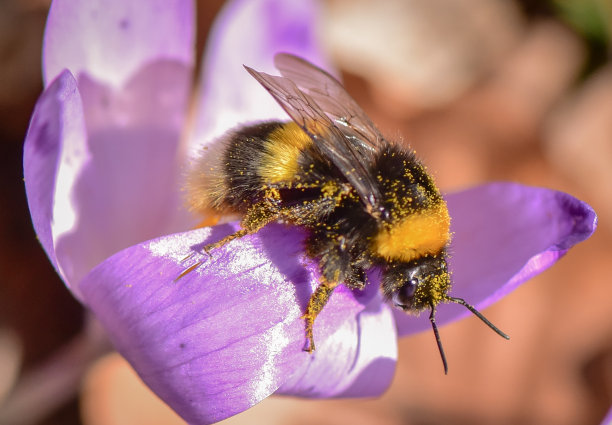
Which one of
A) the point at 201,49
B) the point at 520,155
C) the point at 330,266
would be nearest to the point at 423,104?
the point at 520,155

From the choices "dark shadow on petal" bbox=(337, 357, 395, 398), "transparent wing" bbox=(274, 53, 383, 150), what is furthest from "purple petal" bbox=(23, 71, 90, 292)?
"dark shadow on petal" bbox=(337, 357, 395, 398)

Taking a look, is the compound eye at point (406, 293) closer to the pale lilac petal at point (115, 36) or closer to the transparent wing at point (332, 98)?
the transparent wing at point (332, 98)

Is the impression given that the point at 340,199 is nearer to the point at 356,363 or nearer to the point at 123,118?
the point at 356,363

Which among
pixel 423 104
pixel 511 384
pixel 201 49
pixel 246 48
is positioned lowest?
pixel 511 384

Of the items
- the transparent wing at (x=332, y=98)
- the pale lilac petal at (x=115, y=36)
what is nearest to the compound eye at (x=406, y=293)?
the transparent wing at (x=332, y=98)

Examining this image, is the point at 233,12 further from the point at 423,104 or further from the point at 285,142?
the point at 423,104

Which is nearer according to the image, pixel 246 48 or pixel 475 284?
pixel 475 284

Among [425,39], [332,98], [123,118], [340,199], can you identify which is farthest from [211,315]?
[425,39]
